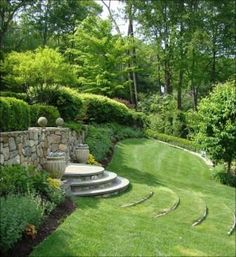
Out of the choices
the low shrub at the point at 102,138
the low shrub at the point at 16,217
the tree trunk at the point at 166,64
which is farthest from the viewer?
the tree trunk at the point at 166,64

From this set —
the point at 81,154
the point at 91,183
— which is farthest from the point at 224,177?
the point at 91,183

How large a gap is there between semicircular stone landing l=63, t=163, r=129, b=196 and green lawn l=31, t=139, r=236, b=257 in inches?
10.8

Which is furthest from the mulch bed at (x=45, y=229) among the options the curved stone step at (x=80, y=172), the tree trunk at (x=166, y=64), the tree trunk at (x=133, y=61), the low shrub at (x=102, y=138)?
the tree trunk at (x=166, y=64)

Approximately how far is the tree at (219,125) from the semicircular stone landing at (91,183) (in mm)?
5595

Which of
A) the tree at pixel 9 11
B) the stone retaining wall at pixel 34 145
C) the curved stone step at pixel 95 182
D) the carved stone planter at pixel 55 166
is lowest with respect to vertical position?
the curved stone step at pixel 95 182

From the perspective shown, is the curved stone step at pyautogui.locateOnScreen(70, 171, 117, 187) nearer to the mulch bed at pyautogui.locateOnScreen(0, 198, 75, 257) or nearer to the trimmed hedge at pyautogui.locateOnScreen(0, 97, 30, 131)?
the mulch bed at pyautogui.locateOnScreen(0, 198, 75, 257)

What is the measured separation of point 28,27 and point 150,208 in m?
26.0

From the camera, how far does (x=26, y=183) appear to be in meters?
6.76

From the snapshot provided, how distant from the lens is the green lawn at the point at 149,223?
6.04 meters

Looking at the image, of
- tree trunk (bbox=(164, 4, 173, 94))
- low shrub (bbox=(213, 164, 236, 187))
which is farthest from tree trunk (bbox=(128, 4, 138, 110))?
low shrub (bbox=(213, 164, 236, 187))

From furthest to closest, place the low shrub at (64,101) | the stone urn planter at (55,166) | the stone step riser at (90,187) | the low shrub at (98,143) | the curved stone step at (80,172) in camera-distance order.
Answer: the low shrub at (64,101) → the low shrub at (98,143) → the curved stone step at (80,172) → the stone step riser at (90,187) → the stone urn planter at (55,166)

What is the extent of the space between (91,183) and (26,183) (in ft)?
9.38

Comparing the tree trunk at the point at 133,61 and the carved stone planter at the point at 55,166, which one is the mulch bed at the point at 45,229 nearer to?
the carved stone planter at the point at 55,166

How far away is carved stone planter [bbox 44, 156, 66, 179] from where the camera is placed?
907 centimetres
